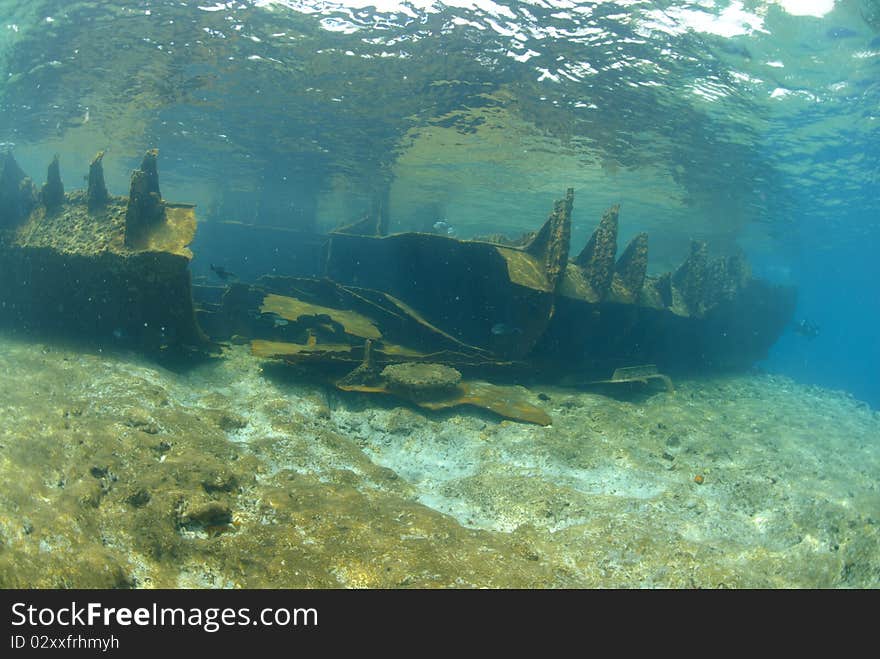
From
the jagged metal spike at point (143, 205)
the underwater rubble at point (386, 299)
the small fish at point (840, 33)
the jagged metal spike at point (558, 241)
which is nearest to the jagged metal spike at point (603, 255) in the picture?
the underwater rubble at point (386, 299)

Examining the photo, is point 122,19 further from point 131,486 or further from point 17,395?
point 131,486

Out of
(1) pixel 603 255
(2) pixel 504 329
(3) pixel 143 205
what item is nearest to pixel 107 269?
(3) pixel 143 205

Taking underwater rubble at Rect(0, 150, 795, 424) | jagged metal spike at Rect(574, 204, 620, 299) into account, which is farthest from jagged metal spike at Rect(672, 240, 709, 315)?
jagged metal spike at Rect(574, 204, 620, 299)

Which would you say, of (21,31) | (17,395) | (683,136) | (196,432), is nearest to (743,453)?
(196,432)

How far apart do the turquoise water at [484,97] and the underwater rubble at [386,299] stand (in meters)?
5.78

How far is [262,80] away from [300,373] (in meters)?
14.3

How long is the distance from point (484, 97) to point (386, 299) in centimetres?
1025

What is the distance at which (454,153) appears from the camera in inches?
1024

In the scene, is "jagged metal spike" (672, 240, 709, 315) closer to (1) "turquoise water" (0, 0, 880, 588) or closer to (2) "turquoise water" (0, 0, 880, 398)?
(1) "turquoise water" (0, 0, 880, 588)

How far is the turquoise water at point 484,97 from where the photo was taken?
1330 centimetres

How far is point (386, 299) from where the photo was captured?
12.8 meters

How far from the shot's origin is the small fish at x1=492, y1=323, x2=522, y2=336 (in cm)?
1088

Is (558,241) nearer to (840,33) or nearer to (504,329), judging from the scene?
(504,329)

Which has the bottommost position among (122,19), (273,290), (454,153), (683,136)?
(273,290)
